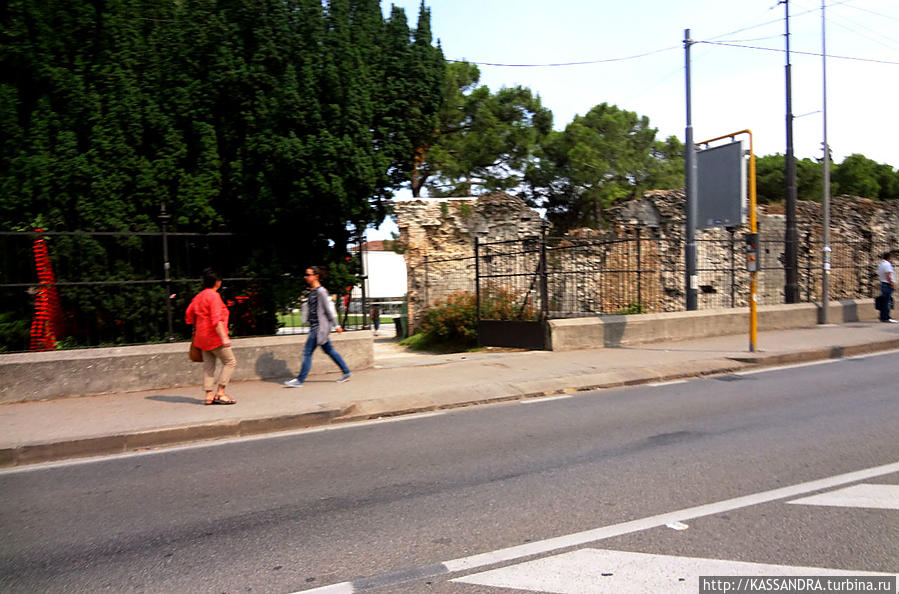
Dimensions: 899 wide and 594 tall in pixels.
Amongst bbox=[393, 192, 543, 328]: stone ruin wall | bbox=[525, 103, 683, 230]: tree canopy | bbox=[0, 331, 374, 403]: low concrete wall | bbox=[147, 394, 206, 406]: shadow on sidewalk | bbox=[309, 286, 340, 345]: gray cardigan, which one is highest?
bbox=[525, 103, 683, 230]: tree canopy

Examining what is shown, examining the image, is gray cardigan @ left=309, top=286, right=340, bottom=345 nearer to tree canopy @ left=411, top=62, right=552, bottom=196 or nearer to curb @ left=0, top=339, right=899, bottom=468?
curb @ left=0, top=339, right=899, bottom=468

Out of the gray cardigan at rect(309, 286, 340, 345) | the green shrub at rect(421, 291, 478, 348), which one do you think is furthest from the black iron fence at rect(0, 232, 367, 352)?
the green shrub at rect(421, 291, 478, 348)

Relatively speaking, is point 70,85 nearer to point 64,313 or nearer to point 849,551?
point 64,313

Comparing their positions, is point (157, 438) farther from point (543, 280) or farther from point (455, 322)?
point (455, 322)

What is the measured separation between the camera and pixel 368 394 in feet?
29.9

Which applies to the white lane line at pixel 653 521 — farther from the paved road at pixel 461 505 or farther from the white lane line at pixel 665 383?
the white lane line at pixel 665 383

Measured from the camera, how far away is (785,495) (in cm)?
472

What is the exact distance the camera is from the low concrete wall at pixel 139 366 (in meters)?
8.95

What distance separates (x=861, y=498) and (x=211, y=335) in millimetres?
7084

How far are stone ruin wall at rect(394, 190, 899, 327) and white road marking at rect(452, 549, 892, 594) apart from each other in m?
12.0

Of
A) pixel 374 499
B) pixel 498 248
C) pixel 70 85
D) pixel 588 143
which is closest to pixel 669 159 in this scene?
pixel 588 143

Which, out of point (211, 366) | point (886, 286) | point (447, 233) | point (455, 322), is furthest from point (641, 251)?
point (211, 366)

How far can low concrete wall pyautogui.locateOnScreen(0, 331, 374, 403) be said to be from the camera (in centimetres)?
895

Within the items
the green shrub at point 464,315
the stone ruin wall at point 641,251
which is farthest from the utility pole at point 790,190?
the green shrub at point 464,315
